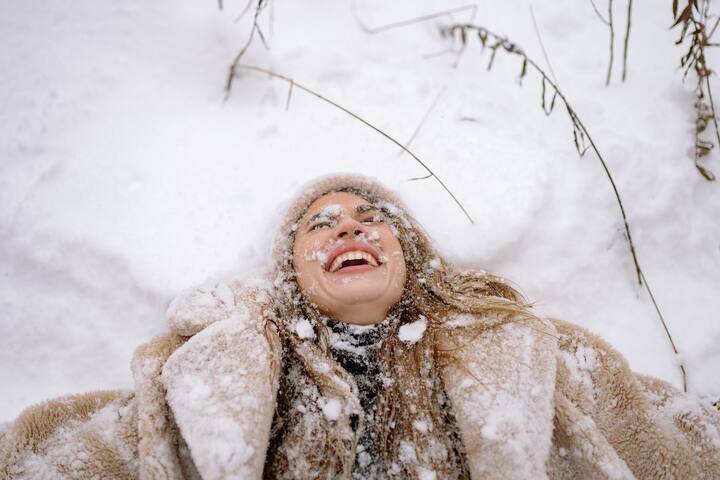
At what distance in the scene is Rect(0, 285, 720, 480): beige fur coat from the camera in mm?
1572

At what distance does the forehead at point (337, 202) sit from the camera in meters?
2.04

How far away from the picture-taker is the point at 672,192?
2398mm

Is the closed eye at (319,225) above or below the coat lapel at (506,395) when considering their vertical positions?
above

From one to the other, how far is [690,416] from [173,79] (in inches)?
123

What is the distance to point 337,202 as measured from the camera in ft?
6.73

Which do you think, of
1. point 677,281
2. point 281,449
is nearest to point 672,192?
point 677,281

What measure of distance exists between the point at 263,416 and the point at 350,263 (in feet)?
2.45

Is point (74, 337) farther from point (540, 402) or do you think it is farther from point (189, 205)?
point (540, 402)

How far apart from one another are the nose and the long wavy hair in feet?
0.88

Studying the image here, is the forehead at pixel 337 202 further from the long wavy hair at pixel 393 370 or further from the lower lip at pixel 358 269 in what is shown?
the lower lip at pixel 358 269

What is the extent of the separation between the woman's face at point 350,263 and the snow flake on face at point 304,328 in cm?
10

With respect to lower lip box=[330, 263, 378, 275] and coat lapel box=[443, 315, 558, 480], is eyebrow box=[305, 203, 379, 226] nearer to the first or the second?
lower lip box=[330, 263, 378, 275]

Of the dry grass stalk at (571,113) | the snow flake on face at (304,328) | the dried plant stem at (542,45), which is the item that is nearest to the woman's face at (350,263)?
the snow flake on face at (304,328)

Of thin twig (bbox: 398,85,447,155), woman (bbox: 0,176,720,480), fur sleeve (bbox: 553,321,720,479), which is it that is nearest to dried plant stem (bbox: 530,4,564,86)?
thin twig (bbox: 398,85,447,155)
